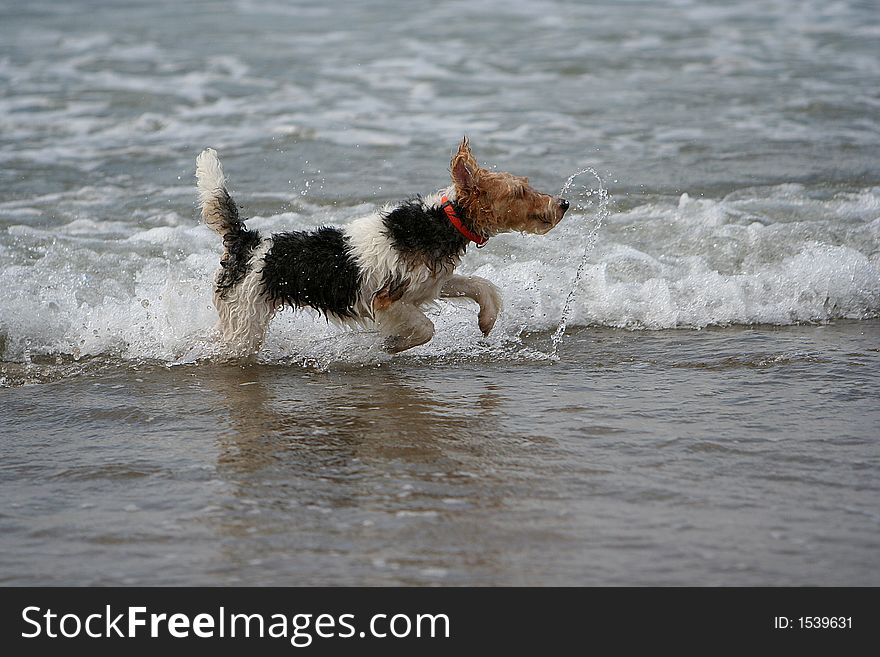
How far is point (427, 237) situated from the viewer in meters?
6.10

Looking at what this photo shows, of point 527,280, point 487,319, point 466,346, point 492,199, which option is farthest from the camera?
point 527,280

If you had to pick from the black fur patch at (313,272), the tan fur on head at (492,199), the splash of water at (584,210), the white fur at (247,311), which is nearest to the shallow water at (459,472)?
the white fur at (247,311)

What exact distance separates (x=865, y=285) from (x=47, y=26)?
16.2 metres

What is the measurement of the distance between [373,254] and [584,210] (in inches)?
148

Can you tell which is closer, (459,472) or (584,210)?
(459,472)

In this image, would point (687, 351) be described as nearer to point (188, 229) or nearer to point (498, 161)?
point (188, 229)

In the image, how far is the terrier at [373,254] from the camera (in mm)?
6102

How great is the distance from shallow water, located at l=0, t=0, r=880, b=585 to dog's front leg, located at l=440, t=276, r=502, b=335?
0.75 feet

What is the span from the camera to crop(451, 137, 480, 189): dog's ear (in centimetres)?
591

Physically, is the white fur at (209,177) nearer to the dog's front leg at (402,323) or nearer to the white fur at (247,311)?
the white fur at (247,311)

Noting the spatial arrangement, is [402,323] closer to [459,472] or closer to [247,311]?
[247,311]

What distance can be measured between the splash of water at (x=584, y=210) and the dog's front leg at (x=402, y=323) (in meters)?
0.81

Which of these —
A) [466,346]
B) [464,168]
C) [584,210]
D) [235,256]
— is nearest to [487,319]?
[466,346]

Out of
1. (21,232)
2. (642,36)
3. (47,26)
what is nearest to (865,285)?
(21,232)
